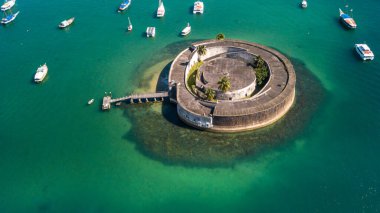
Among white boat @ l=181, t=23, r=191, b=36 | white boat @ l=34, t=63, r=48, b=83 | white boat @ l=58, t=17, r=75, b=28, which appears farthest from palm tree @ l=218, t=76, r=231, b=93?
white boat @ l=58, t=17, r=75, b=28

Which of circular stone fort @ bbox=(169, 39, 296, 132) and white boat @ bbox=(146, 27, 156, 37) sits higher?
circular stone fort @ bbox=(169, 39, 296, 132)

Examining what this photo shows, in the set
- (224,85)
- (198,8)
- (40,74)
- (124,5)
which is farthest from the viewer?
(124,5)

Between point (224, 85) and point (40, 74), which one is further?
point (40, 74)

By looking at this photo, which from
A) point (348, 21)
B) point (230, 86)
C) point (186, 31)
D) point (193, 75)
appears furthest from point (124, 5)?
point (348, 21)

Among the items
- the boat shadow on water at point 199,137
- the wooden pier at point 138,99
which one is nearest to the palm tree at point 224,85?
the boat shadow on water at point 199,137

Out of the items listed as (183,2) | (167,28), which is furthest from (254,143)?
(183,2)

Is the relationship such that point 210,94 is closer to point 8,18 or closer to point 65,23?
point 65,23

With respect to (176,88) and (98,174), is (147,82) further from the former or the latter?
(98,174)

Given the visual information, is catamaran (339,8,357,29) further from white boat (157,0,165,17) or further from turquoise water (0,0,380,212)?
white boat (157,0,165,17)
